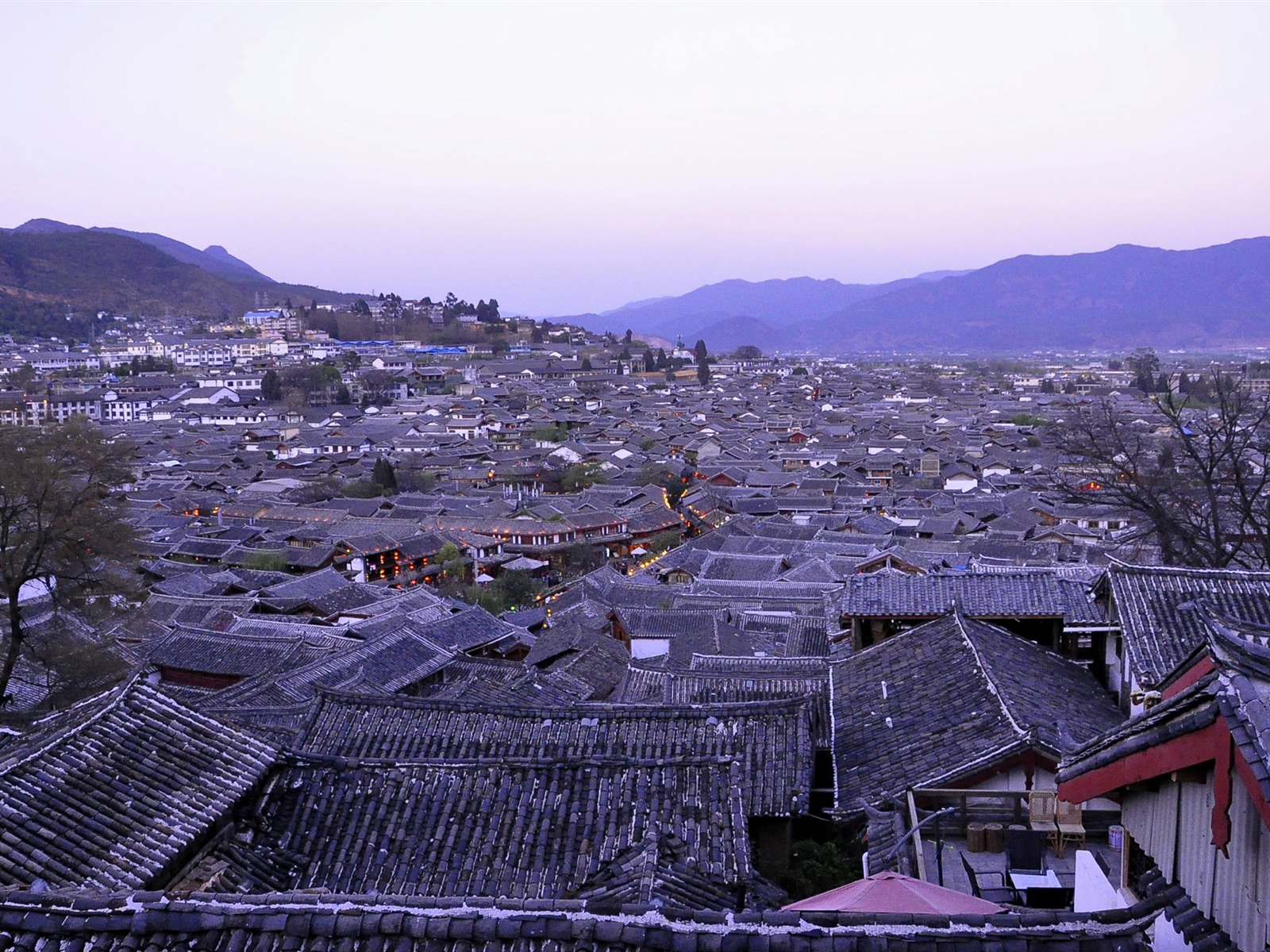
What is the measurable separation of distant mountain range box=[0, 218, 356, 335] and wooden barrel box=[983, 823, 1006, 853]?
356 feet

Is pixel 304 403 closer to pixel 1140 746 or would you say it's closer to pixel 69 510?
pixel 69 510

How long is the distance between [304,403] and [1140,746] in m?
68.7

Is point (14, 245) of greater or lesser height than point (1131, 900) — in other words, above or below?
above

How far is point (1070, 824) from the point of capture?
5891 millimetres

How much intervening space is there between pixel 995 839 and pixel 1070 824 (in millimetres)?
461

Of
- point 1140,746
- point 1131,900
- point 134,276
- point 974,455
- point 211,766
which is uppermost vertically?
point 134,276

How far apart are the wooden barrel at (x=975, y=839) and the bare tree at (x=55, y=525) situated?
10435 mm

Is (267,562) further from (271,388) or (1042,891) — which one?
(271,388)

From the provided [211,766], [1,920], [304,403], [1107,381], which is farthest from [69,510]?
[1107,381]

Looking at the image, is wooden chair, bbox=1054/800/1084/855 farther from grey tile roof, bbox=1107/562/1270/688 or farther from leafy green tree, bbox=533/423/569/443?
leafy green tree, bbox=533/423/569/443

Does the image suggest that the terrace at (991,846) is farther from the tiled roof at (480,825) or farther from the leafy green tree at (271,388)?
the leafy green tree at (271,388)

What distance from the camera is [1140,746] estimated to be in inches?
127

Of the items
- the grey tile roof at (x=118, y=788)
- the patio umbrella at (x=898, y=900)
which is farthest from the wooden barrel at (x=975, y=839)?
the grey tile roof at (x=118, y=788)

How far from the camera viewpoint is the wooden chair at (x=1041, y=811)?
6113 mm
